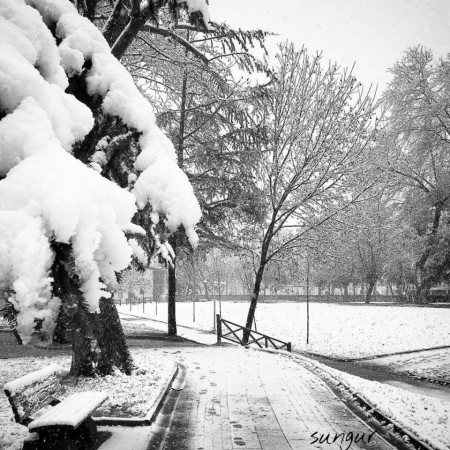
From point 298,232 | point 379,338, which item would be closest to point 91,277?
point 298,232

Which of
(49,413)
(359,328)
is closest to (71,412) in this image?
(49,413)

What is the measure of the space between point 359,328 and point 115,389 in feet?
56.3

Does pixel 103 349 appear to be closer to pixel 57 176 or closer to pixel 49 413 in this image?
pixel 49 413

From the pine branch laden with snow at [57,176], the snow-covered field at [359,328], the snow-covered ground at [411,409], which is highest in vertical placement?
the pine branch laden with snow at [57,176]

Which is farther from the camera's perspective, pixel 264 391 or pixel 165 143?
pixel 264 391

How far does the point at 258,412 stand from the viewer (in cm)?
525

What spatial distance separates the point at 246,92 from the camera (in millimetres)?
10562

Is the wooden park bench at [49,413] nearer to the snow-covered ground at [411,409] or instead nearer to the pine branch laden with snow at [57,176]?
the pine branch laden with snow at [57,176]

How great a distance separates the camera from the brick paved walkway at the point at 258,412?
4289mm

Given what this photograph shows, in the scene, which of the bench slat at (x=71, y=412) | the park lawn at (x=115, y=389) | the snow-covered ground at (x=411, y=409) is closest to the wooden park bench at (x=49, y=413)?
the bench slat at (x=71, y=412)

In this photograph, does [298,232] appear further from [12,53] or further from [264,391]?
[12,53]

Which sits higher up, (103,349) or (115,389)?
(103,349)

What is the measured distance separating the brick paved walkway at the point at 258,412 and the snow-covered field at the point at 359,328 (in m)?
9.01

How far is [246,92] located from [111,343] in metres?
7.74
